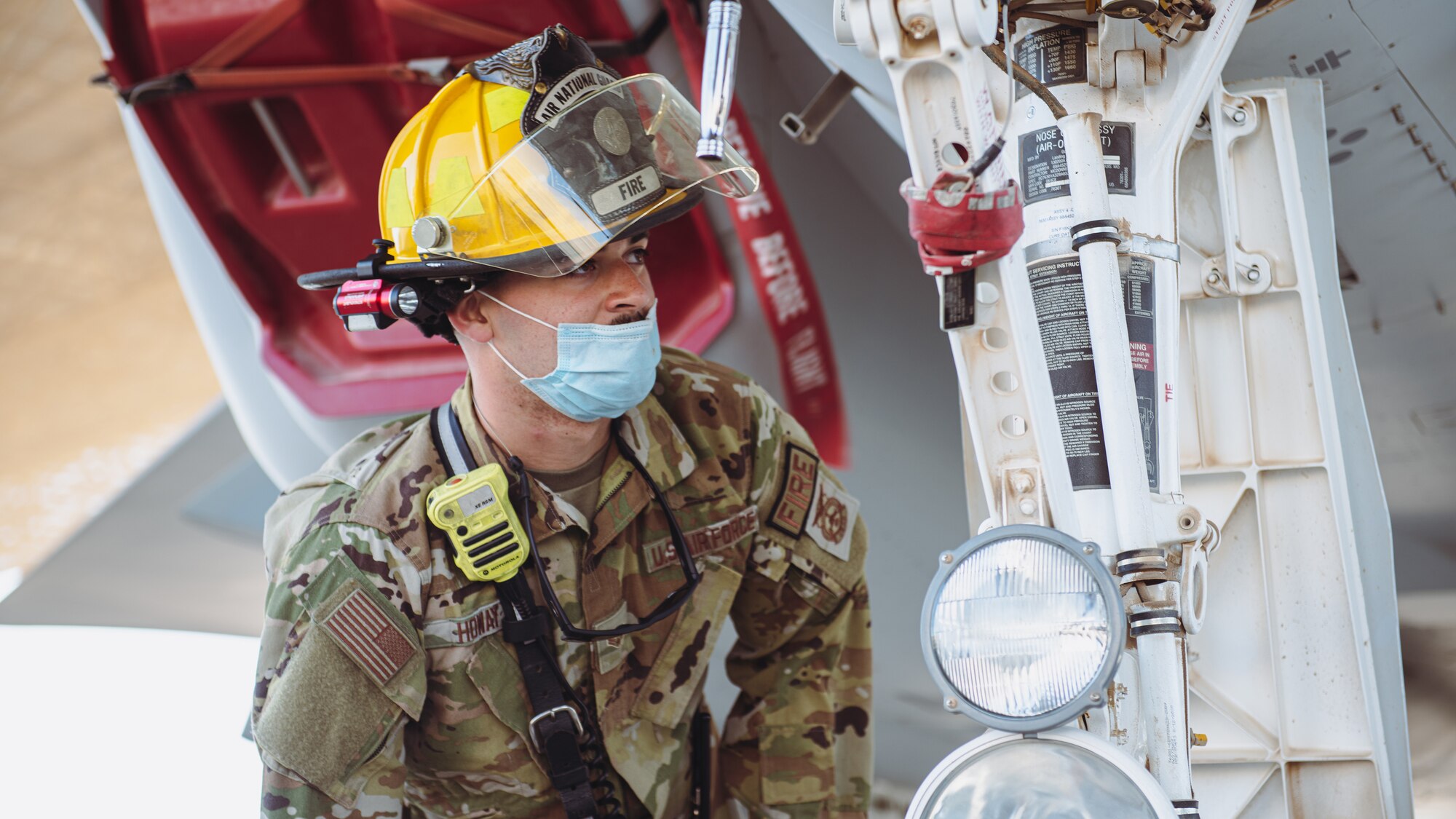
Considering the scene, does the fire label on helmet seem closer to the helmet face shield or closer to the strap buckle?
the helmet face shield

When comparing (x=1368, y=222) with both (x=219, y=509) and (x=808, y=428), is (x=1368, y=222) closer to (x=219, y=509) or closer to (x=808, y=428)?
(x=808, y=428)

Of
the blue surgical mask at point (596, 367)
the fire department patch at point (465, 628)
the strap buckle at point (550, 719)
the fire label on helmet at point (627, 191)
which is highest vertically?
the fire label on helmet at point (627, 191)

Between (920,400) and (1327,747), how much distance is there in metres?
1.09

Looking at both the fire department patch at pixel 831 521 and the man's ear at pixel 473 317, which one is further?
the fire department patch at pixel 831 521

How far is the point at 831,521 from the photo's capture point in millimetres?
1811

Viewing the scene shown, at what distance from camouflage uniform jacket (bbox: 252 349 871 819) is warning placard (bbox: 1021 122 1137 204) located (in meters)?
0.65

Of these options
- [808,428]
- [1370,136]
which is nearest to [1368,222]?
[1370,136]

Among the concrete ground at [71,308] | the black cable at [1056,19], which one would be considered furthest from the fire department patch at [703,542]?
the concrete ground at [71,308]

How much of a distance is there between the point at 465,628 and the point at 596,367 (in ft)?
1.18

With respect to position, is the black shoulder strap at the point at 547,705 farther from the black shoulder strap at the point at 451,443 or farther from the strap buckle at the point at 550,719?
the black shoulder strap at the point at 451,443

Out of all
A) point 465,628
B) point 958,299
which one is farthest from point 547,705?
point 958,299

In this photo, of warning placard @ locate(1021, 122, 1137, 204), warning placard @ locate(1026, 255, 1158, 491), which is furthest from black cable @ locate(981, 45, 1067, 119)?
warning placard @ locate(1026, 255, 1158, 491)

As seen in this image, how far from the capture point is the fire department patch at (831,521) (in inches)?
70.4

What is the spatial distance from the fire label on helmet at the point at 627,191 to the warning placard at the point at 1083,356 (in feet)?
1.77
